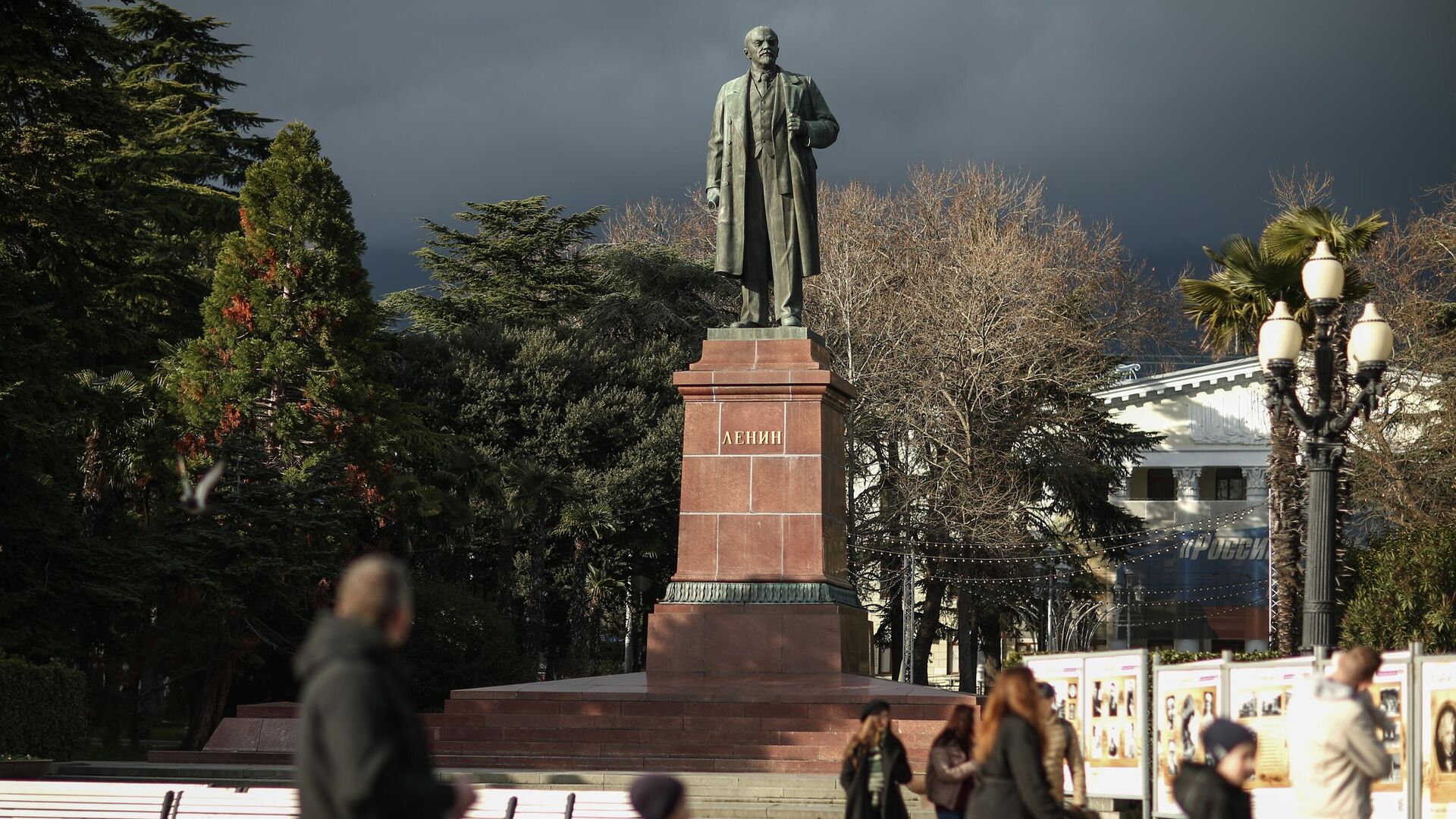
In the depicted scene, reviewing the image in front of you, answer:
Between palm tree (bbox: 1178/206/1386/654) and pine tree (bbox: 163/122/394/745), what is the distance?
14.3 m

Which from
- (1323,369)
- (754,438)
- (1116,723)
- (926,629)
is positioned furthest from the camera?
(926,629)

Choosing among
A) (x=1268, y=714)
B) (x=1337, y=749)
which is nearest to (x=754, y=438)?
(x=1268, y=714)

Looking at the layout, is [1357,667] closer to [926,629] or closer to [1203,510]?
[926,629]

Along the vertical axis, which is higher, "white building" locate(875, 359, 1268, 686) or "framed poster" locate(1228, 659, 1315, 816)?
"white building" locate(875, 359, 1268, 686)

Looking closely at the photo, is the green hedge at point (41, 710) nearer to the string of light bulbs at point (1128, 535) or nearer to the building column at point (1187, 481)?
the string of light bulbs at point (1128, 535)

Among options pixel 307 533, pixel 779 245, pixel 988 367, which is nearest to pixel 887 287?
pixel 988 367

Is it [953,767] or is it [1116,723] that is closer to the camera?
[953,767]

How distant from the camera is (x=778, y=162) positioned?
20.4m

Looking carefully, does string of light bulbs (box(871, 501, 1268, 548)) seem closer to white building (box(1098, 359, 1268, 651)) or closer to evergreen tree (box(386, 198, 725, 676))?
white building (box(1098, 359, 1268, 651))

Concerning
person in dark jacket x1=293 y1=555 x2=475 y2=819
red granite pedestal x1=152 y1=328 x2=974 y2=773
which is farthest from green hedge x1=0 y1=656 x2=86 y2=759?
person in dark jacket x1=293 y1=555 x2=475 y2=819

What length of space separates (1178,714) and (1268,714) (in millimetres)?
911

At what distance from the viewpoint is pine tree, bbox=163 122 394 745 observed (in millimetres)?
27438

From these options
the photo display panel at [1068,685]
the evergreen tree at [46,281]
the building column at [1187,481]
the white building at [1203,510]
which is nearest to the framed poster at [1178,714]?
the photo display panel at [1068,685]

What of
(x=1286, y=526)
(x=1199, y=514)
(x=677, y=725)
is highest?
(x=1199, y=514)
